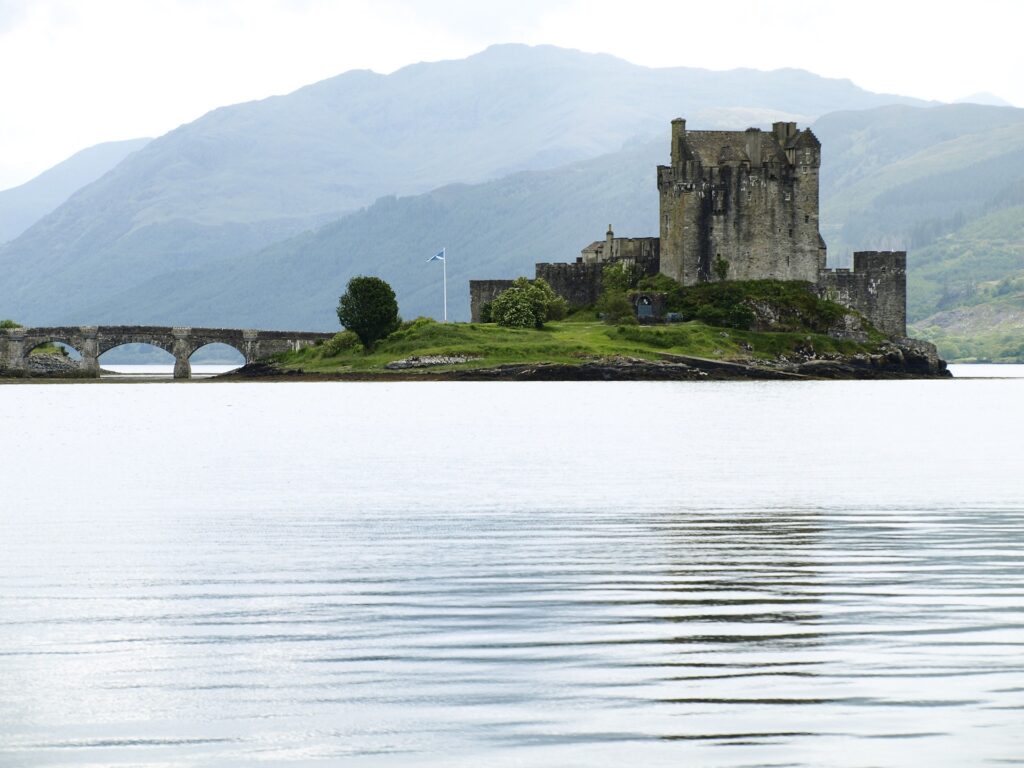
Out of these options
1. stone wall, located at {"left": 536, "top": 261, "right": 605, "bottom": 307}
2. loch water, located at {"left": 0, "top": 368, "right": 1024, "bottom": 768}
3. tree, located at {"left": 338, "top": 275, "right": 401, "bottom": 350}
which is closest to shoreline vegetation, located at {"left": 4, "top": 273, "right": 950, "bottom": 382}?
tree, located at {"left": 338, "top": 275, "right": 401, "bottom": 350}

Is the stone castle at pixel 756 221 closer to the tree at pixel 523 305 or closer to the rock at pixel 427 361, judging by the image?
the tree at pixel 523 305

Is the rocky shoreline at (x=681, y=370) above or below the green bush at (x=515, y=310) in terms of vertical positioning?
below

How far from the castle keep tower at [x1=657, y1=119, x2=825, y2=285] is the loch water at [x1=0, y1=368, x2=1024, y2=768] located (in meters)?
95.4

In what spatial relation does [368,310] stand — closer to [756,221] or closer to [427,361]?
[427,361]

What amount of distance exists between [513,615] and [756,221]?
407 ft

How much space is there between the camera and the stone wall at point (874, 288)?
14288cm

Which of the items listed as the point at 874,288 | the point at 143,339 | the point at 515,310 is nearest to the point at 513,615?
the point at 515,310

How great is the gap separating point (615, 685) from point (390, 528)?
13.8 m

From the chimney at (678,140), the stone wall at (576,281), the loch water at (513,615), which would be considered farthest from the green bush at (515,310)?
the loch water at (513,615)

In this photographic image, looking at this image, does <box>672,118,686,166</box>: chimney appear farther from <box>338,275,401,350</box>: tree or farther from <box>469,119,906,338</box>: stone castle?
<box>338,275,401,350</box>: tree

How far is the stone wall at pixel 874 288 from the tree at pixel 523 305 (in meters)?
24.0

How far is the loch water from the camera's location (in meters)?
12.9

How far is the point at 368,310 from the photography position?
135250mm

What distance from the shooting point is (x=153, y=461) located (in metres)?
47.0
